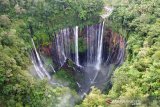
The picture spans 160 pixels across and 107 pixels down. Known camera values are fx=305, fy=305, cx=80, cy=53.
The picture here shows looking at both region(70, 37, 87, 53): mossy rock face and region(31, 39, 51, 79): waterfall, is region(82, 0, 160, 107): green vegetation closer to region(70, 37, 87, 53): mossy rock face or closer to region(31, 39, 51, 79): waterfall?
region(70, 37, 87, 53): mossy rock face

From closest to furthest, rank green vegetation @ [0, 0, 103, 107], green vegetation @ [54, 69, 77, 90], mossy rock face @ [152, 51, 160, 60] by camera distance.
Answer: green vegetation @ [0, 0, 103, 107] → mossy rock face @ [152, 51, 160, 60] → green vegetation @ [54, 69, 77, 90]

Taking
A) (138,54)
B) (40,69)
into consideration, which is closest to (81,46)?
(40,69)

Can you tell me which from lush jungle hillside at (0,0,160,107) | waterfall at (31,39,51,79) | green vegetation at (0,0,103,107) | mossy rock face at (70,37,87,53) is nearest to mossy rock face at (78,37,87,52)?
mossy rock face at (70,37,87,53)

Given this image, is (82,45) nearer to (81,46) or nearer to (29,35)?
(81,46)

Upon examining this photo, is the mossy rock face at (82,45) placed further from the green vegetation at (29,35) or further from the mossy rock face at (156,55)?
the mossy rock face at (156,55)

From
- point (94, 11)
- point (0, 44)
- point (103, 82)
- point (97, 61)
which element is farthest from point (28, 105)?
point (94, 11)

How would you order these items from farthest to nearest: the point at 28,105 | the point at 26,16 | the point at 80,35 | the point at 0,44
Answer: the point at 80,35 < the point at 26,16 < the point at 0,44 < the point at 28,105

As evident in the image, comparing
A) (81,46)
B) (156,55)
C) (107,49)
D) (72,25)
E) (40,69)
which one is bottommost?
(40,69)

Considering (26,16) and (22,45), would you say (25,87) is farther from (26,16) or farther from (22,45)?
(26,16)
